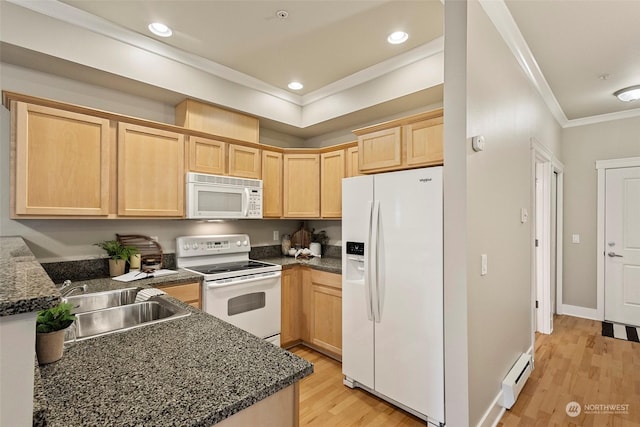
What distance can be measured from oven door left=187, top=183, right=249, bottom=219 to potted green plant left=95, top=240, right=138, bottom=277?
59 centimetres

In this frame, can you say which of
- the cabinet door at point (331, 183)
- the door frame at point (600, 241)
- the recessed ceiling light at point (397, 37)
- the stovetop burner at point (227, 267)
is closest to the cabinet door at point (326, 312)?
the stovetop burner at point (227, 267)

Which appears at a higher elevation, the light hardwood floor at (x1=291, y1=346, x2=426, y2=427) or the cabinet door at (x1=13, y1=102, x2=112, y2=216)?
the cabinet door at (x1=13, y1=102, x2=112, y2=216)

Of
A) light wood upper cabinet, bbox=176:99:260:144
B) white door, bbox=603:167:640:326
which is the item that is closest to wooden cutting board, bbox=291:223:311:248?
light wood upper cabinet, bbox=176:99:260:144

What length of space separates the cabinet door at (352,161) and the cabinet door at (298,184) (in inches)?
17.7

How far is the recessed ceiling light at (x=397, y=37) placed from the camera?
8.04 feet

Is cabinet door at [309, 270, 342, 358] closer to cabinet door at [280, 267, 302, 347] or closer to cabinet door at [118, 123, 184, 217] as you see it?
cabinet door at [280, 267, 302, 347]

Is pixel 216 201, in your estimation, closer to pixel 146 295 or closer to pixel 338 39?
pixel 146 295

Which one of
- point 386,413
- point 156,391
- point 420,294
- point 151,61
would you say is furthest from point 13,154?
point 386,413

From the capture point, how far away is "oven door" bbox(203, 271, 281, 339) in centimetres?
262

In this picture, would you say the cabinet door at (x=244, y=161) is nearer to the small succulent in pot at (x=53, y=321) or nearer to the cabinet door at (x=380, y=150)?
the cabinet door at (x=380, y=150)

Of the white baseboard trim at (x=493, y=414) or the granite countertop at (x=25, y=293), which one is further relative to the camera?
the white baseboard trim at (x=493, y=414)

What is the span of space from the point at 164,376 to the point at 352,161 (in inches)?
104

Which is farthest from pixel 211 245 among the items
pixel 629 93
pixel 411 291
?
pixel 629 93

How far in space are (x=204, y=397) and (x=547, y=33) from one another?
127 inches
